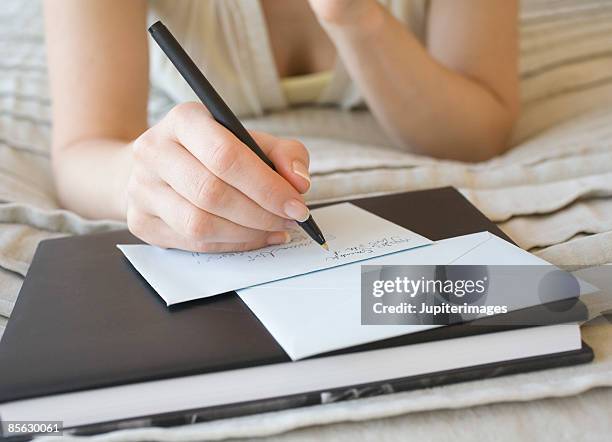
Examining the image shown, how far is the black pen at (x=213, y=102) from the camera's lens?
1.74 feet

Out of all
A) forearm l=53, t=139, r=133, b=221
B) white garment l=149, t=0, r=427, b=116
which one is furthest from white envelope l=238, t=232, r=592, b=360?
white garment l=149, t=0, r=427, b=116

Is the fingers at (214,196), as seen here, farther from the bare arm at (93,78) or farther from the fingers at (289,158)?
the bare arm at (93,78)

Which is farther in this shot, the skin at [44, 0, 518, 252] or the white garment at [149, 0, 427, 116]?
the white garment at [149, 0, 427, 116]

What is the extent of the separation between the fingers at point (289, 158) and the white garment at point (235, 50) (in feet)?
1.67

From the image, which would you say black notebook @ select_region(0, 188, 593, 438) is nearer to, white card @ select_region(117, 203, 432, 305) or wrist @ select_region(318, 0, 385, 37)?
white card @ select_region(117, 203, 432, 305)

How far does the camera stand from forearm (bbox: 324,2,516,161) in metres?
0.89

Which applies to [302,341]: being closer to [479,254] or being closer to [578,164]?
[479,254]

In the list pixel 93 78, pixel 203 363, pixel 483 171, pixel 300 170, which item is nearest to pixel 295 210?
pixel 300 170

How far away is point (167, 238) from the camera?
57cm

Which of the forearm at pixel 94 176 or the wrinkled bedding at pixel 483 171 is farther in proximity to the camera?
the forearm at pixel 94 176

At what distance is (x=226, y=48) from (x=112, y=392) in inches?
28.7

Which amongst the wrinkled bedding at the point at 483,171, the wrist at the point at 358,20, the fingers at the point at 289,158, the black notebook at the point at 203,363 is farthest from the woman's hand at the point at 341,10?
the black notebook at the point at 203,363

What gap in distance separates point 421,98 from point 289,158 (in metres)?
0.44

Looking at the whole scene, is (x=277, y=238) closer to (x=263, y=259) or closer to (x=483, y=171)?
(x=263, y=259)
